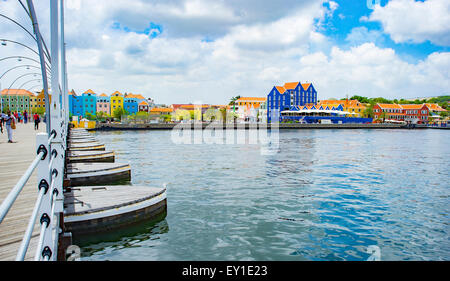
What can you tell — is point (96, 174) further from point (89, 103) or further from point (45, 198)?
point (89, 103)

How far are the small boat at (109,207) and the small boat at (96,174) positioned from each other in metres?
3.89

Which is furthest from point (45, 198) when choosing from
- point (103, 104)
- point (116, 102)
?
point (103, 104)

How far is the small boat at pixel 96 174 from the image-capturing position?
600 inches

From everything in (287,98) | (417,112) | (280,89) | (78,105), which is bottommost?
(417,112)

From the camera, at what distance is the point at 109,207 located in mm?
9859

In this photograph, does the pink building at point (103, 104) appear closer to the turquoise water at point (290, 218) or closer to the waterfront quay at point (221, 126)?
the waterfront quay at point (221, 126)

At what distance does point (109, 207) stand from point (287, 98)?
4974 inches

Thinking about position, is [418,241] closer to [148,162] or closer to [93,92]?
[148,162]

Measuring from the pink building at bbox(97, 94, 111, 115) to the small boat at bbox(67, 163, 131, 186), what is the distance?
162607mm

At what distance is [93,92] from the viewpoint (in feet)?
574

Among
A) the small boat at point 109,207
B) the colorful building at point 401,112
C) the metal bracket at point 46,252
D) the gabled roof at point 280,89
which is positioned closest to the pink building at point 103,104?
the gabled roof at point 280,89
